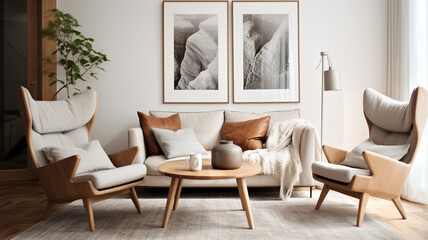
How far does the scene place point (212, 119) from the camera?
13.1 ft

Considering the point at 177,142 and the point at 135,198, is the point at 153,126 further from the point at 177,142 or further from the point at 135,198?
the point at 135,198

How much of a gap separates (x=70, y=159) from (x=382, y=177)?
225cm

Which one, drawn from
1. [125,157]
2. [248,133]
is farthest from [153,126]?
[248,133]

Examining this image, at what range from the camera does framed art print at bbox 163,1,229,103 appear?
4.23 metres

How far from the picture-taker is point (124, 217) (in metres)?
2.70

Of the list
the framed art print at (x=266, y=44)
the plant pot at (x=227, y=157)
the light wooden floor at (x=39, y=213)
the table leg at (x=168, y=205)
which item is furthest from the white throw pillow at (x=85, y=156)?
the framed art print at (x=266, y=44)

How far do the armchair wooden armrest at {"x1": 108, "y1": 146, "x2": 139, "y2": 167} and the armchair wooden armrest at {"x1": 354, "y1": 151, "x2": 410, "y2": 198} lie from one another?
5.80 feet

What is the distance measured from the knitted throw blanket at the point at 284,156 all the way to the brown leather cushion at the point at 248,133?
163 millimetres

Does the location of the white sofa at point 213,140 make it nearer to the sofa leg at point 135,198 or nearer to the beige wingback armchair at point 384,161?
the beige wingback armchair at point 384,161

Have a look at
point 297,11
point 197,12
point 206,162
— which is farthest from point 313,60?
point 206,162

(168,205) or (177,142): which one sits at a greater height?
(177,142)

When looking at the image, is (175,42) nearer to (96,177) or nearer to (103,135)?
(103,135)

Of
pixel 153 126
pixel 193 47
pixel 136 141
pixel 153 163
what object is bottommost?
pixel 153 163

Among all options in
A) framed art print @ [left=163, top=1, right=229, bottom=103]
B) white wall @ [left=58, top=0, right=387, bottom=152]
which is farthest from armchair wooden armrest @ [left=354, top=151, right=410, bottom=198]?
framed art print @ [left=163, top=1, right=229, bottom=103]
